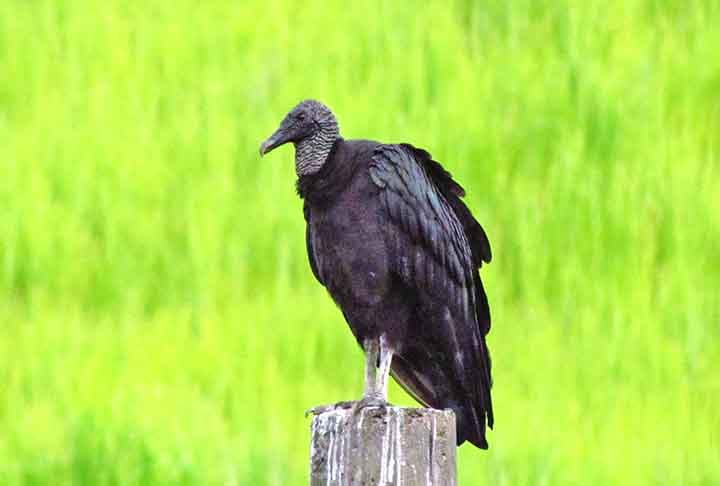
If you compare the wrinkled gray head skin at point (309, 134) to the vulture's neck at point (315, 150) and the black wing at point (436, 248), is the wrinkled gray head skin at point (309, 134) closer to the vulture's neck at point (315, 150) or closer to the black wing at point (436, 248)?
the vulture's neck at point (315, 150)

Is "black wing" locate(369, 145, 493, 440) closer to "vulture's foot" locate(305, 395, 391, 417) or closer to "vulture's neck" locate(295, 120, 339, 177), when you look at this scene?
"vulture's neck" locate(295, 120, 339, 177)

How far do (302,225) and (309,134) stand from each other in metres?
2.37

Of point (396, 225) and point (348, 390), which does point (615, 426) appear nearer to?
point (348, 390)

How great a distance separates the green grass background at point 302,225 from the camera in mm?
4930

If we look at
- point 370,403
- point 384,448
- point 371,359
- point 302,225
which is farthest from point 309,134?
point 302,225

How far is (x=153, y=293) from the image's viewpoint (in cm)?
576

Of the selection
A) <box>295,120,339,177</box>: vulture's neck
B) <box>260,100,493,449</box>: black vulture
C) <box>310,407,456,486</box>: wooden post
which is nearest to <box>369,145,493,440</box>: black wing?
<box>260,100,493,449</box>: black vulture

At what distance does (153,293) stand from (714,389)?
79.8 inches

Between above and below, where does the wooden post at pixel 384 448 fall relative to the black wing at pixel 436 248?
below

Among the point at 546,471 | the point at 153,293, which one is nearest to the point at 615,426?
the point at 546,471

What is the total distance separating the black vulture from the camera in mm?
3457

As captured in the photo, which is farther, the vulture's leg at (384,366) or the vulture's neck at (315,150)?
the vulture's neck at (315,150)

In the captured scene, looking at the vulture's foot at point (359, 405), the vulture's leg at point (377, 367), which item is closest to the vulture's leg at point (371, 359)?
the vulture's leg at point (377, 367)

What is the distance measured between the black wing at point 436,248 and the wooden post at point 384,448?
0.70 metres
